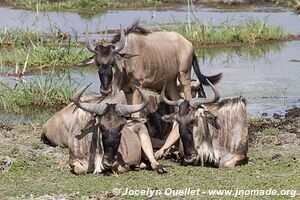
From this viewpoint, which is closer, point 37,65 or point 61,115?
point 61,115

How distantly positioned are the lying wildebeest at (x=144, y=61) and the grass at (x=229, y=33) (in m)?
8.87

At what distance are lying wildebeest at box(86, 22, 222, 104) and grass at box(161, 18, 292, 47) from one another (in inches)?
349

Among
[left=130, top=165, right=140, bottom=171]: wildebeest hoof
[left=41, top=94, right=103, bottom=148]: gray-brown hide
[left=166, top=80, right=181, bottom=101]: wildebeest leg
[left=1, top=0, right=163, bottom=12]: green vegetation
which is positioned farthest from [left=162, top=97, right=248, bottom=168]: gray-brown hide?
Result: [left=1, top=0, right=163, bottom=12]: green vegetation

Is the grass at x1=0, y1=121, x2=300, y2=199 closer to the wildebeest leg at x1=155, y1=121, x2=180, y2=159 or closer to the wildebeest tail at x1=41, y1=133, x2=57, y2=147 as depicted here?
the wildebeest leg at x1=155, y1=121, x2=180, y2=159

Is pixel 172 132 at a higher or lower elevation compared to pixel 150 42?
lower

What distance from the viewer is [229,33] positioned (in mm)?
21781

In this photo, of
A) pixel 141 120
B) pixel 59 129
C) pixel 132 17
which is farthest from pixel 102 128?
pixel 132 17

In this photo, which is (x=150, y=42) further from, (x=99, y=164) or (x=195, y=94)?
(x=99, y=164)

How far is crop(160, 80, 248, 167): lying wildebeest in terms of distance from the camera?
9594 mm

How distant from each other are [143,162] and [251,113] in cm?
374

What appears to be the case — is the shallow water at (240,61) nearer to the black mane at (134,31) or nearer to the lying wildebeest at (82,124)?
the lying wildebeest at (82,124)

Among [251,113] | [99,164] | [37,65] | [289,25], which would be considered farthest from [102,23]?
[99,164]

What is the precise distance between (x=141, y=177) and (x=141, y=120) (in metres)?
0.77

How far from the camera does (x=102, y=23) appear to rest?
2697cm
